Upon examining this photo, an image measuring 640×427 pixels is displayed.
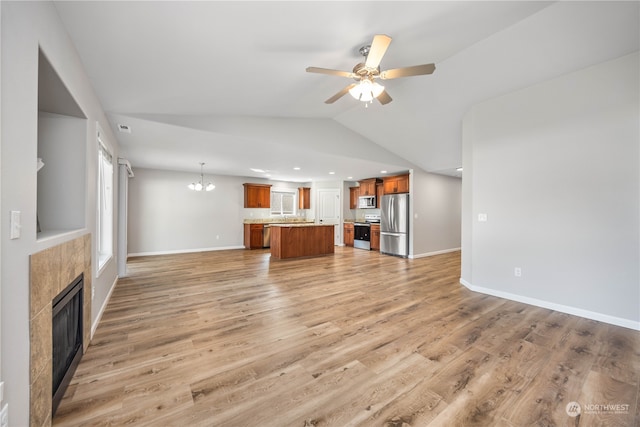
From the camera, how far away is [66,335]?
180 centimetres

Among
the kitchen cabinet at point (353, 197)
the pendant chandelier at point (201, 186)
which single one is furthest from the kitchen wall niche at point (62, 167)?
the kitchen cabinet at point (353, 197)

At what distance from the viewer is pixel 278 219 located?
29.2ft

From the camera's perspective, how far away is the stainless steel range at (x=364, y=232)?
26.2 feet

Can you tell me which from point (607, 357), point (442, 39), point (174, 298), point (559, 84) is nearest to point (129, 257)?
point (174, 298)

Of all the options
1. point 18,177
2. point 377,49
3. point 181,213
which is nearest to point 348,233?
point 181,213

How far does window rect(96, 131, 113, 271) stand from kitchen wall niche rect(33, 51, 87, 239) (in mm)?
1086

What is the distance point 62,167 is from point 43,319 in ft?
4.40

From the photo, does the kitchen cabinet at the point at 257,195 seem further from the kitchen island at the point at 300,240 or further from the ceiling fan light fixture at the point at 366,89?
the ceiling fan light fixture at the point at 366,89

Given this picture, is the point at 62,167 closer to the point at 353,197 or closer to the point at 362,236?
the point at 362,236

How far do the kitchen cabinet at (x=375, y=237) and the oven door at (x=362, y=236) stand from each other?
0.40ft

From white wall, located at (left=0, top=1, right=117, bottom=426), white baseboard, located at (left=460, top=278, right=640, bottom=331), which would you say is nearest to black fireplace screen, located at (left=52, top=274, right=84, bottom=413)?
white wall, located at (left=0, top=1, right=117, bottom=426)

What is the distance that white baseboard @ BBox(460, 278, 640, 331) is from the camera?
2.66m

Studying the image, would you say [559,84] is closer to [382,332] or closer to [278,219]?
[382,332]

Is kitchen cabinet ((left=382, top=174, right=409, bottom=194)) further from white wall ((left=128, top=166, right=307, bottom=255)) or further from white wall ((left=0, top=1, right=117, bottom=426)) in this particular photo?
white wall ((left=0, top=1, right=117, bottom=426))
